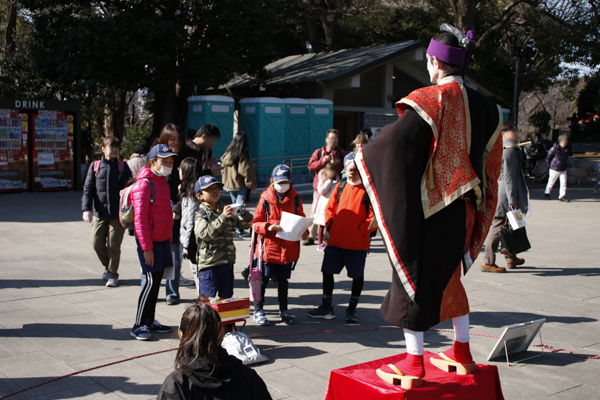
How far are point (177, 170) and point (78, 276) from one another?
1.96 metres

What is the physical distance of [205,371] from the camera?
8.40 ft

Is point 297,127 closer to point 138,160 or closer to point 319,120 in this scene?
point 319,120

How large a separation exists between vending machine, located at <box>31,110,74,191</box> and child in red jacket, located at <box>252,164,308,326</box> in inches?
456

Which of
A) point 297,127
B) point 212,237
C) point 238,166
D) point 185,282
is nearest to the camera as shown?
point 212,237

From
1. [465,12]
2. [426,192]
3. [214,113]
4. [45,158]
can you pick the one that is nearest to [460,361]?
[426,192]

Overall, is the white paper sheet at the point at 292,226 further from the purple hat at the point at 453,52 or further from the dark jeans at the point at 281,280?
the purple hat at the point at 453,52

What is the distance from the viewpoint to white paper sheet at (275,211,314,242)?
536 cm

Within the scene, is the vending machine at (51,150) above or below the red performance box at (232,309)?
above

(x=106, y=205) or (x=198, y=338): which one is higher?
(x=106, y=205)

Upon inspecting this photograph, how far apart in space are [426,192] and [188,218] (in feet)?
10.0

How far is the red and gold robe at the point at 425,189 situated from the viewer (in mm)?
3133

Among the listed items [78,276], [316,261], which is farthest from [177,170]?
[316,261]

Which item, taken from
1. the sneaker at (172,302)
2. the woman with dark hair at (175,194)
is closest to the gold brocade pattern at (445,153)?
the woman with dark hair at (175,194)

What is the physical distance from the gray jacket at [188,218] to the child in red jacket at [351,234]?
51.4 inches
